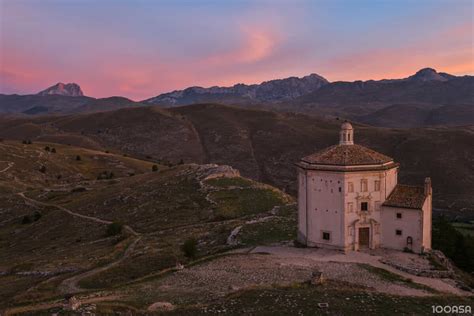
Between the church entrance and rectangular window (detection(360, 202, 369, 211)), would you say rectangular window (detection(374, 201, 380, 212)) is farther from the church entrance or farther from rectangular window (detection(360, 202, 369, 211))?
the church entrance

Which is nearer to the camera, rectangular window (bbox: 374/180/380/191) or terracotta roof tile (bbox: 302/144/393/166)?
terracotta roof tile (bbox: 302/144/393/166)

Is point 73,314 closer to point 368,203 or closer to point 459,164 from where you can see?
point 368,203

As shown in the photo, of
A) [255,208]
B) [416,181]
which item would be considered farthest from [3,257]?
[416,181]

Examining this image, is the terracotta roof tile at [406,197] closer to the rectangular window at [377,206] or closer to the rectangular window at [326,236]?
the rectangular window at [377,206]

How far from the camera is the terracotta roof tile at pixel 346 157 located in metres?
39.2

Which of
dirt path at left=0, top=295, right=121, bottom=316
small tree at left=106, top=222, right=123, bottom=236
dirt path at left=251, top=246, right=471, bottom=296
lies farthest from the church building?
small tree at left=106, top=222, right=123, bottom=236

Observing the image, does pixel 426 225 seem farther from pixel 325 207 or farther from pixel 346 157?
pixel 346 157

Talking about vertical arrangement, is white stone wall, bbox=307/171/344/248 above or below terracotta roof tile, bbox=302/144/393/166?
below

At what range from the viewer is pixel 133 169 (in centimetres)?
12456

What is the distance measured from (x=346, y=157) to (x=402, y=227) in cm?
768

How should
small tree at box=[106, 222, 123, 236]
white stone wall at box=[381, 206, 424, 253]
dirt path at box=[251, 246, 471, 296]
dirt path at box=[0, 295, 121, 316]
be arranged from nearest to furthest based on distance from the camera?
dirt path at box=[0, 295, 121, 316]
dirt path at box=[251, 246, 471, 296]
white stone wall at box=[381, 206, 424, 253]
small tree at box=[106, 222, 123, 236]

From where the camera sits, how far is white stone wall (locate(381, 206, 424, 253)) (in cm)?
3841

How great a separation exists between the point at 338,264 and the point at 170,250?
16.4 meters

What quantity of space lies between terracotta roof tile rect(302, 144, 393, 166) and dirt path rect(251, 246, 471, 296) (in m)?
7.64
